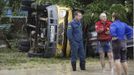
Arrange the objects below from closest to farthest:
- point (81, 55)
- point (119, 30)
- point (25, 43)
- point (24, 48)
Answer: point (119, 30), point (81, 55), point (24, 48), point (25, 43)

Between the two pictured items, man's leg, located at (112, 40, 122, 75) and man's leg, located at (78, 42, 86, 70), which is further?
man's leg, located at (78, 42, 86, 70)

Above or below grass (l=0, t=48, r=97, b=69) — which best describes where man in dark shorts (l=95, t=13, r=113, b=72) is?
above

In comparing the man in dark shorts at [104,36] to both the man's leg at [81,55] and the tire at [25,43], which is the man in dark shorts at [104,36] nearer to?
the man's leg at [81,55]

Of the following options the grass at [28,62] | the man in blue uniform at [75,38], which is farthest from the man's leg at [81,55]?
the grass at [28,62]

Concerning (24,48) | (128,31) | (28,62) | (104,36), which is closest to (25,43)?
(24,48)

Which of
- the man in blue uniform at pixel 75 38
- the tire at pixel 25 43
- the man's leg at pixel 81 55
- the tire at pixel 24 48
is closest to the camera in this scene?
the man in blue uniform at pixel 75 38

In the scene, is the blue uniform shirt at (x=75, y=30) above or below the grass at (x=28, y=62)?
above

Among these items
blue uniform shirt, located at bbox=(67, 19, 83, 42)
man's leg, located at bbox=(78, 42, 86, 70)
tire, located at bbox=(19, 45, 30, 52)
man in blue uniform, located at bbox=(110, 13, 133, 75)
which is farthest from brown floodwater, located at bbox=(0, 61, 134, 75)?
tire, located at bbox=(19, 45, 30, 52)

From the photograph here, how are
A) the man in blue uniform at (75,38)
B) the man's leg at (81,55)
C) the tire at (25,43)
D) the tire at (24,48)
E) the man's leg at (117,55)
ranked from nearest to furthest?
1. the man's leg at (117,55)
2. the man in blue uniform at (75,38)
3. the man's leg at (81,55)
4. the tire at (24,48)
5. the tire at (25,43)

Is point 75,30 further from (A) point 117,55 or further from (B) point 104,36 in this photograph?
(A) point 117,55

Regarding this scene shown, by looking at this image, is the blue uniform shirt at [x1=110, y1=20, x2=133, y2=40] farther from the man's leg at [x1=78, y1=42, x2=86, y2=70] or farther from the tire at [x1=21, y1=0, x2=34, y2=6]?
the tire at [x1=21, y1=0, x2=34, y2=6]

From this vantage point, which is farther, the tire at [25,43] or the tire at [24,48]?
the tire at [25,43]

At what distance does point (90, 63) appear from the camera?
16.5 metres

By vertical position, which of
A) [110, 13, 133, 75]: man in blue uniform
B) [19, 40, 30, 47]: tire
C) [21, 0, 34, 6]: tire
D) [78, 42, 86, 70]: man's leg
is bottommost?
[19, 40, 30, 47]: tire
